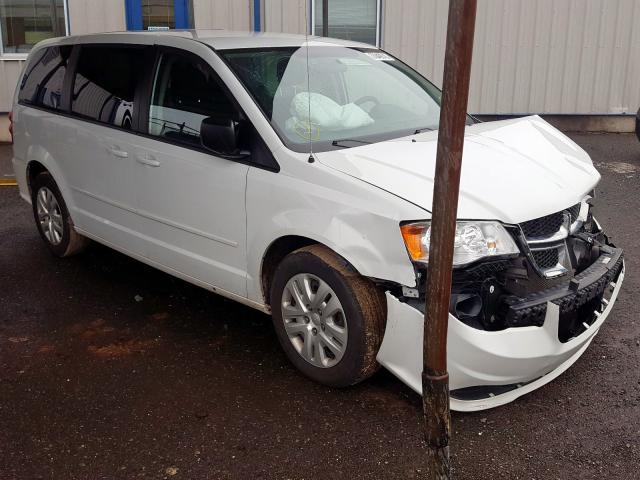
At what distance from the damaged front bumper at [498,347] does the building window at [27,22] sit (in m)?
8.43

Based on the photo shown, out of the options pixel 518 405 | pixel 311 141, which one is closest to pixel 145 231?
pixel 311 141

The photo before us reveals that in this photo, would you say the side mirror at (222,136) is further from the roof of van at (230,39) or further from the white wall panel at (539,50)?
the white wall panel at (539,50)

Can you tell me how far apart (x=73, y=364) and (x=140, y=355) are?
36 cm

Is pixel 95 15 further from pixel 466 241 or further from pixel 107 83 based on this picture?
pixel 466 241

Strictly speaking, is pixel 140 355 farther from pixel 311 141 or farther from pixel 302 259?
pixel 311 141

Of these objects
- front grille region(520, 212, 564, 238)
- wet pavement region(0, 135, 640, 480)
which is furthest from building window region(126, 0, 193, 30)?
front grille region(520, 212, 564, 238)

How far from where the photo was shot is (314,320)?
12.6ft

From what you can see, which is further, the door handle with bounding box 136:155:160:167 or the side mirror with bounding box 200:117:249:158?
the door handle with bounding box 136:155:160:167

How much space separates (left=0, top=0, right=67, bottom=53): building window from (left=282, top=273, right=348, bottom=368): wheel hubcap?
7.82m

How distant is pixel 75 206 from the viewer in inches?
216

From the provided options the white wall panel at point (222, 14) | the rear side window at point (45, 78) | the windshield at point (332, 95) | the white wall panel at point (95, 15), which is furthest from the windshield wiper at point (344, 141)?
the white wall panel at point (95, 15)

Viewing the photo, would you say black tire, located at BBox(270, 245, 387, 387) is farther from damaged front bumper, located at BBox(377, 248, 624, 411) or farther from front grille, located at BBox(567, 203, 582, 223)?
front grille, located at BBox(567, 203, 582, 223)

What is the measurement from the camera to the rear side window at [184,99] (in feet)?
14.2

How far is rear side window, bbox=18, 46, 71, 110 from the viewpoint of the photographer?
5605mm
